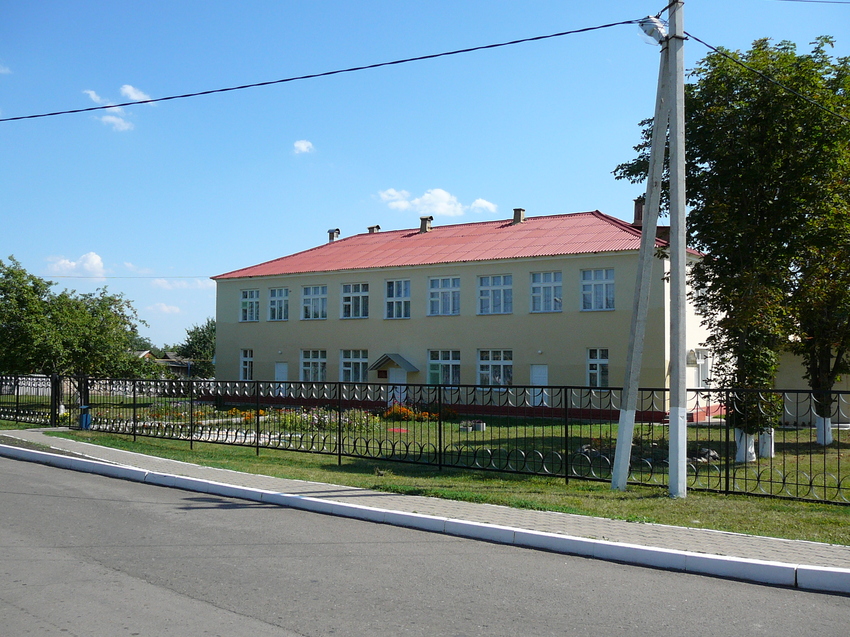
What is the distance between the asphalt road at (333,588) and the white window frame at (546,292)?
24.4 meters

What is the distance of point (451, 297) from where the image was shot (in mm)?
35000

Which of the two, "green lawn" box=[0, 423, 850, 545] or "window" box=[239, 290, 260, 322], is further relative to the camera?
"window" box=[239, 290, 260, 322]

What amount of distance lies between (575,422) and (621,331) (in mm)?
16861

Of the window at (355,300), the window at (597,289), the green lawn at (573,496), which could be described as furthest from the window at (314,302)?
the green lawn at (573,496)

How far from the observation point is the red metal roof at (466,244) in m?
32.4

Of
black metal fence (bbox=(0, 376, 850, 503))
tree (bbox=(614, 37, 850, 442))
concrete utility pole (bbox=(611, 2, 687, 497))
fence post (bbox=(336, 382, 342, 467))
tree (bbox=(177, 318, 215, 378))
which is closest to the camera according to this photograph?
concrete utility pole (bbox=(611, 2, 687, 497))

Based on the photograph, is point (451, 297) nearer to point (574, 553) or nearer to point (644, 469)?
point (644, 469)

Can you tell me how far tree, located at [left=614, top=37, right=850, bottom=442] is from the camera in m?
16.0

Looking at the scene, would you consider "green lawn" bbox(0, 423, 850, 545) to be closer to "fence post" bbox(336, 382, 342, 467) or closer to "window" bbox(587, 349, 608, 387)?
"fence post" bbox(336, 382, 342, 467)

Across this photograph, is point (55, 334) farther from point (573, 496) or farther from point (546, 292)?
point (573, 496)

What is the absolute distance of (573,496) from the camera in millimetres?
10281

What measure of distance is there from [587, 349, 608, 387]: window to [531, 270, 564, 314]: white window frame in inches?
96.3

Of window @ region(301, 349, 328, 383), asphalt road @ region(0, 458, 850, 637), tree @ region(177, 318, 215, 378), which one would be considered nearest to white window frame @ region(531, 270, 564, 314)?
window @ region(301, 349, 328, 383)

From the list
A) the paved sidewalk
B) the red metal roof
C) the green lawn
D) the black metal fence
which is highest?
the red metal roof
